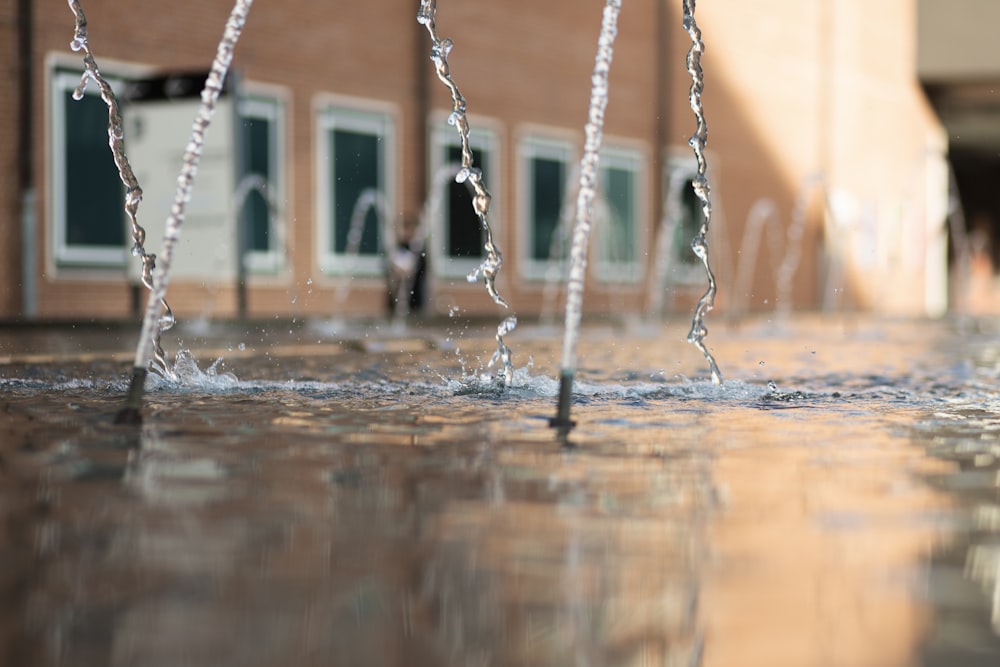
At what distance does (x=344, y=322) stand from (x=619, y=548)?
16.1m

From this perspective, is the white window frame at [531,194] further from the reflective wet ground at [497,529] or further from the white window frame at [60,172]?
the reflective wet ground at [497,529]

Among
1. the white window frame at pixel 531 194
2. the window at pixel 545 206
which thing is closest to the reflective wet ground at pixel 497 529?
the white window frame at pixel 531 194

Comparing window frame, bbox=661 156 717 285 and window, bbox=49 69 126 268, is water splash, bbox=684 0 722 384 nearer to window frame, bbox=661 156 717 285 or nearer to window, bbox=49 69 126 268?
window, bbox=49 69 126 268

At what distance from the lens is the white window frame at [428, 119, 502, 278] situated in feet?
75.5

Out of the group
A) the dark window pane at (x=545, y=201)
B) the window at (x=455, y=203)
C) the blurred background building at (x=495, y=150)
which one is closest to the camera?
the blurred background building at (x=495, y=150)

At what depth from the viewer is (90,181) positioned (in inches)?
697

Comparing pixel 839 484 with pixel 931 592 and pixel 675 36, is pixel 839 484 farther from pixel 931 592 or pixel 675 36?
pixel 675 36

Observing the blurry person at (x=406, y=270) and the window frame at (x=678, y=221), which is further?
the window frame at (x=678, y=221)

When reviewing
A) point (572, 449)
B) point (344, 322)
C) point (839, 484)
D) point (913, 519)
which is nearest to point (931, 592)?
point (913, 519)

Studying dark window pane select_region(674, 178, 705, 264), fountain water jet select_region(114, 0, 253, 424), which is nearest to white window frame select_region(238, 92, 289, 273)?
dark window pane select_region(674, 178, 705, 264)

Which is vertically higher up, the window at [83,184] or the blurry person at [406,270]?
the window at [83,184]

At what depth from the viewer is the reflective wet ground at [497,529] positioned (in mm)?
2477

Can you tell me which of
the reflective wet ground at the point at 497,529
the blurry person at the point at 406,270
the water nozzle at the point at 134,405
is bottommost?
the reflective wet ground at the point at 497,529

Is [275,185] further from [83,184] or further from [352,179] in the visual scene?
[83,184]
